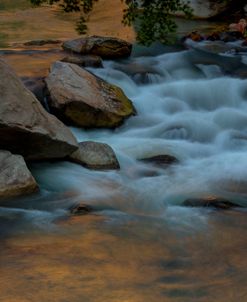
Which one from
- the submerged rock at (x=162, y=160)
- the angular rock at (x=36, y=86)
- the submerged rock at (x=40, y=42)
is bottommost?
the submerged rock at (x=40, y=42)

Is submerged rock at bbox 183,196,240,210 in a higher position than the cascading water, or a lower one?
higher

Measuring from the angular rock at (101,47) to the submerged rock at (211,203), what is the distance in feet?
19.8

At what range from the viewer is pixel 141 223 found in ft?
15.2

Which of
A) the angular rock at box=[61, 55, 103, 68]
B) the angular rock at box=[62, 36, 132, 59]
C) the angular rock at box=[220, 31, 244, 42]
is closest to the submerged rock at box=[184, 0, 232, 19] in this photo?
the angular rock at box=[220, 31, 244, 42]

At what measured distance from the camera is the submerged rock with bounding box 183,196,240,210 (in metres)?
5.00

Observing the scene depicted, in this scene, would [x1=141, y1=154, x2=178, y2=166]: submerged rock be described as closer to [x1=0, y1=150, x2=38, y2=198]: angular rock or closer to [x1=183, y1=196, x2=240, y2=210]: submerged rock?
[x1=183, y1=196, x2=240, y2=210]: submerged rock

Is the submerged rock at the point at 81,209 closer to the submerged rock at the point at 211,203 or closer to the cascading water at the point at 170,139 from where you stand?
the cascading water at the point at 170,139

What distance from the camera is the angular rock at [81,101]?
711cm

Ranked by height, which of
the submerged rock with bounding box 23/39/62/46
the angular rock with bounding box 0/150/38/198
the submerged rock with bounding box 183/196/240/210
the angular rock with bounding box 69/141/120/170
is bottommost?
the submerged rock with bounding box 23/39/62/46

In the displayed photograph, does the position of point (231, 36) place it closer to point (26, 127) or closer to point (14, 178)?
point (26, 127)

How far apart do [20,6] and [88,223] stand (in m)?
19.0

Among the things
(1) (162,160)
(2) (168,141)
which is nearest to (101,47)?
(2) (168,141)

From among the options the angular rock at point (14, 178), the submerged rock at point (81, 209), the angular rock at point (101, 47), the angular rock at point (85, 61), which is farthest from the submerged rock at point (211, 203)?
the angular rock at point (101, 47)

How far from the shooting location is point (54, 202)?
507cm
